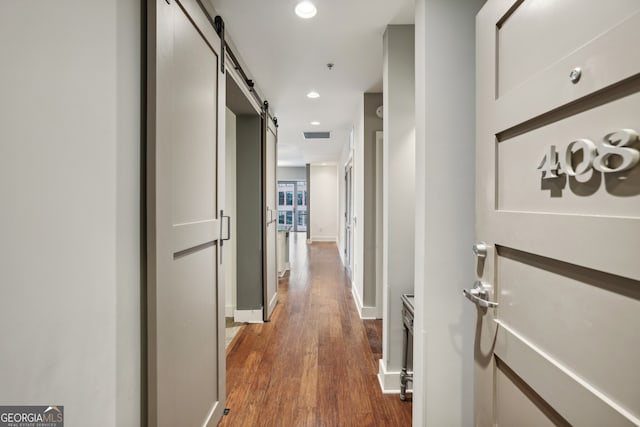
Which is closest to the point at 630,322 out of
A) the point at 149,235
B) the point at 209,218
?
the point at 149,235

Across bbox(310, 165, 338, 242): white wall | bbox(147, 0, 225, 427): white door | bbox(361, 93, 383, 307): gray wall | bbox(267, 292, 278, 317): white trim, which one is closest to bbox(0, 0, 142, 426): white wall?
bbox(147, 0, 225, 427): white door

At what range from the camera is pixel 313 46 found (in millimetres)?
2332

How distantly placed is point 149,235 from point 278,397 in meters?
1.49

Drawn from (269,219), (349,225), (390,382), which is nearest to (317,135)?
(349,225)

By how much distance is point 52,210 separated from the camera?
0.76 metres

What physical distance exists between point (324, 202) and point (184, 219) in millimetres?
9105

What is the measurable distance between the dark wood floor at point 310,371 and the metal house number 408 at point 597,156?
65.1 inches

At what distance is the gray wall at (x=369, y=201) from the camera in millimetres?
3340

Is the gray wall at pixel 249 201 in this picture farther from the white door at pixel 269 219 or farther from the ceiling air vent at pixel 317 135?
the ceiling air vent at pixel 317 135

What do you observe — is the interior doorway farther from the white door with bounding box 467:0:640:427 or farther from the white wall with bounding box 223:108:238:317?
the white door with bounding box 467:0:640:427

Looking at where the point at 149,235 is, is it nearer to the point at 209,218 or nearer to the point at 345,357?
the point at 209,218

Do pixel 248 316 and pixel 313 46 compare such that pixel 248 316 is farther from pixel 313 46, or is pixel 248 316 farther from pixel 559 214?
pixel 559 214

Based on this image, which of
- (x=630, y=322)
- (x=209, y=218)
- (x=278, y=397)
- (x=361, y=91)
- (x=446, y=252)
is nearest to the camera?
(x=630, y=322)

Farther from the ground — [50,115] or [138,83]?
[138,83]
